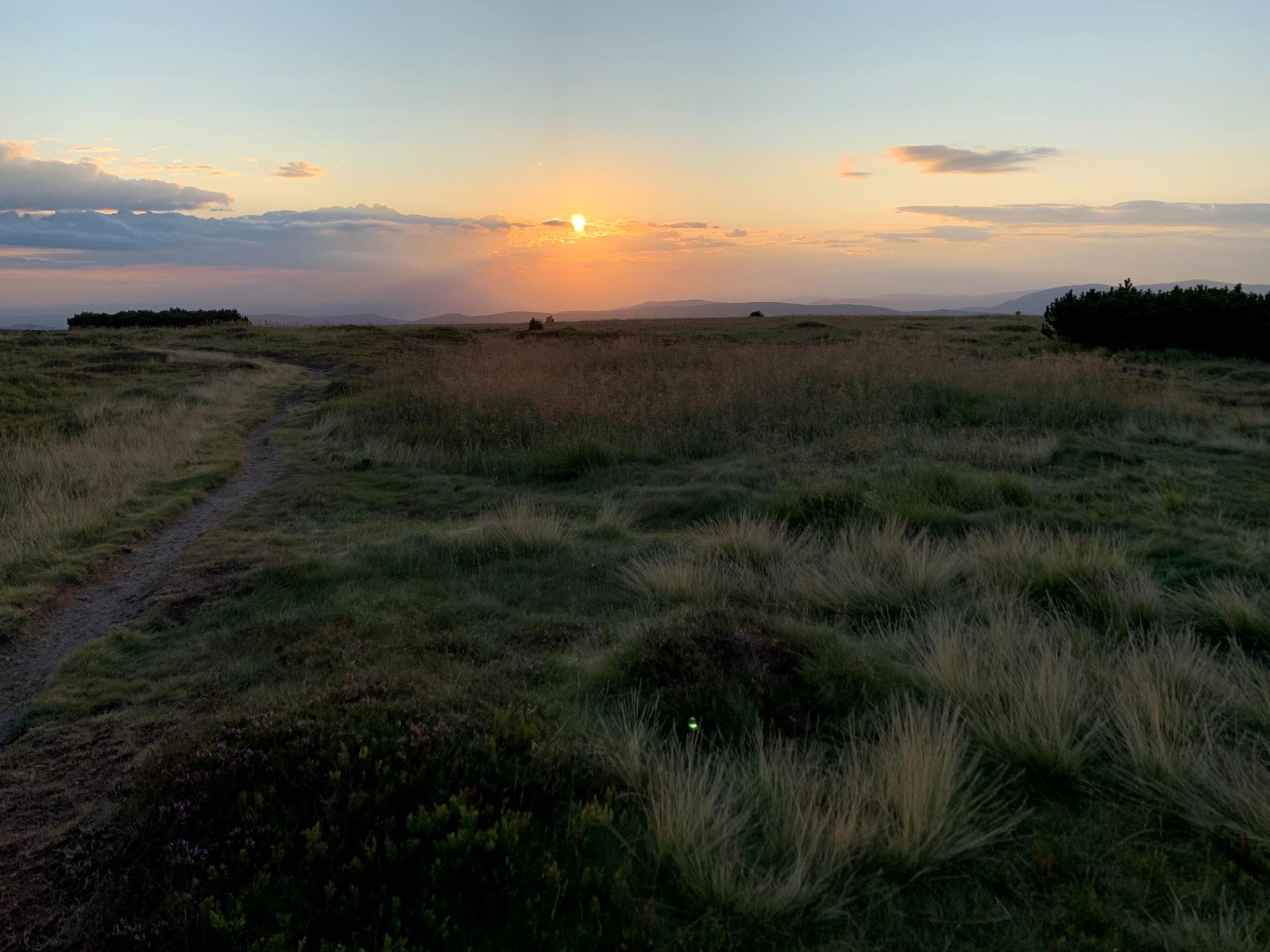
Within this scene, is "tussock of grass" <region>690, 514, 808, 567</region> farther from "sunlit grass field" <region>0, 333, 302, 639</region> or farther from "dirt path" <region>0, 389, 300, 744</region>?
"sunlit grass field" <region>0, 333, 302, 639</region>

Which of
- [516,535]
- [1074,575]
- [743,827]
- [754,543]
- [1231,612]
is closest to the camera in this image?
[743,827]

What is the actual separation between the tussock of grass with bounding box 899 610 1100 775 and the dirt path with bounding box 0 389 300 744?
5286 millimetres

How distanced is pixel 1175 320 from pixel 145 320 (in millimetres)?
55349

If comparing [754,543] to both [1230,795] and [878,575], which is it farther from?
[1230,795]

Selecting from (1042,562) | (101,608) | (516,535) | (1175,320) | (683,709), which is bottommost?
(101,608)

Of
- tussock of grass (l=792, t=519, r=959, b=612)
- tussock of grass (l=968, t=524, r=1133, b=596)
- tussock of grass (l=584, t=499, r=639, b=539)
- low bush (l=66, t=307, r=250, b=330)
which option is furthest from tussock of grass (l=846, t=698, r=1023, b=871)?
low bush (l=66, t=307, r=250, b=330)

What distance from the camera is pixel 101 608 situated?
266 inches

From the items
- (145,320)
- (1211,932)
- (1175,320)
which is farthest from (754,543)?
(145,320)

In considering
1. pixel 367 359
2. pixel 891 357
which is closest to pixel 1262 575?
pixel 891 357

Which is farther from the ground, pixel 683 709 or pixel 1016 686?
pixel 1016 686

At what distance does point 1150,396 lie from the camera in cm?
1459

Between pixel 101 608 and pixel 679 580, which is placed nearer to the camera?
pixel 679 580

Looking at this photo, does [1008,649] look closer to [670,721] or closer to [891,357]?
[670,721]

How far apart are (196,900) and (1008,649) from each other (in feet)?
13.4
